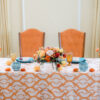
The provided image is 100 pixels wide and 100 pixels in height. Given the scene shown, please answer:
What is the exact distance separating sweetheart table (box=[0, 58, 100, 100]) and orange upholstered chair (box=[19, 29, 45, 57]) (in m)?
1.41

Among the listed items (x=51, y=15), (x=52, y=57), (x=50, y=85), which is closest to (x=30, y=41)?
(x=51, y=15)

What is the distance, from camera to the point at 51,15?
4.20 m

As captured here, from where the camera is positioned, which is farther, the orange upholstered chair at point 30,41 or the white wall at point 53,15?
the white wall at point 53,15

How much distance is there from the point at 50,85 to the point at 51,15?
2.55 metres

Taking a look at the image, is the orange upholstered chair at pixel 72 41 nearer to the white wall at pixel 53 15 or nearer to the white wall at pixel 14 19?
the white wall at pixel 53 15

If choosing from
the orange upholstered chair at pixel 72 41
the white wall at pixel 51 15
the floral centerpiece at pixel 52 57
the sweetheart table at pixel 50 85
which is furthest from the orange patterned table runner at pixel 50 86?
the white wall at pixel 51 15

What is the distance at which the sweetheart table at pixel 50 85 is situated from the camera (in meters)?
1.90

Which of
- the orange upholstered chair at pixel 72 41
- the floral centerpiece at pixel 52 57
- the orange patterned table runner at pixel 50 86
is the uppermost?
the orange upholstered chair at pixel 72 41

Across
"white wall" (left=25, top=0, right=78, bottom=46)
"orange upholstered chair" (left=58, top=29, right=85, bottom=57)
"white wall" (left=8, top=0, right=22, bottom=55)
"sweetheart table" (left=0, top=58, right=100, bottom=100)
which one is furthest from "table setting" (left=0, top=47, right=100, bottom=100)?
"white wall" (left=8, top=0, right=22, bottom=55)

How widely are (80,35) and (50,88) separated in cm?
160

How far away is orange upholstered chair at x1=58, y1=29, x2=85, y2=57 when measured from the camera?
129 inches

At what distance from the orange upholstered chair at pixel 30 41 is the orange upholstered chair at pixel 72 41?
0.37 m

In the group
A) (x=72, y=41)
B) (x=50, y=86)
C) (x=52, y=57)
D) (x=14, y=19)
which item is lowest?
(x=50, y=86)

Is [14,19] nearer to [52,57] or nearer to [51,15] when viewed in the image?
[51,15]
